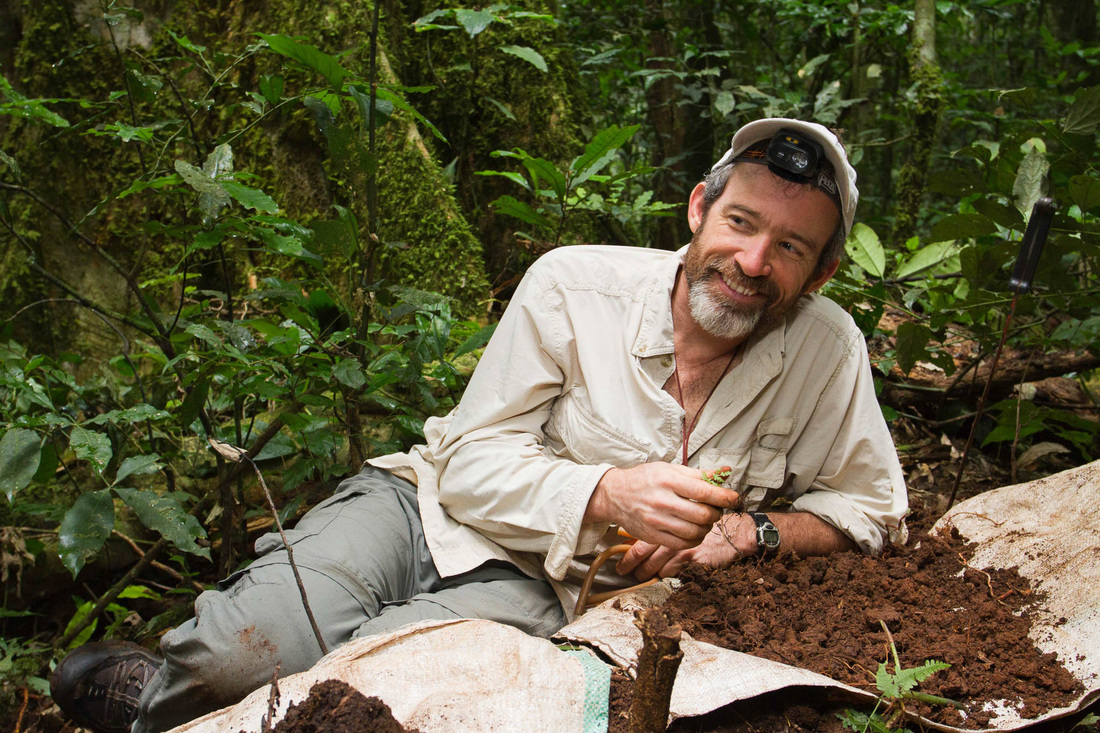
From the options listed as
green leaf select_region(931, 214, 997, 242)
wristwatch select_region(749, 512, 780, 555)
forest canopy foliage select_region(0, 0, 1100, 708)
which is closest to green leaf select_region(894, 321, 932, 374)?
forest canopy foliage select_region(0, 0, 1100, 708)

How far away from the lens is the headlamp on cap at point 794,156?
7.25 ft

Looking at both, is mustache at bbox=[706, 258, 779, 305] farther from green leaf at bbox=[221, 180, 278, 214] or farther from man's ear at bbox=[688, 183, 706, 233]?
green leaf at bbox=[221, 180, 278, 214]

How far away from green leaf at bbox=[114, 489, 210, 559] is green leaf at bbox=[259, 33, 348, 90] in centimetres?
132

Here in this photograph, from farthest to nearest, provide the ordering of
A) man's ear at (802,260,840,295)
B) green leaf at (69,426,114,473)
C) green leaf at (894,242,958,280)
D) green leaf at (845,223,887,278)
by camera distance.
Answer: green leaf at (894,242,958,280), green leaf at (845,223,887,278), man's ear at (802,260,840,295), green leaf at (69,426,114,473)

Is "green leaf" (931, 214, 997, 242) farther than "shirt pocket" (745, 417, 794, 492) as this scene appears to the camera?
Yes

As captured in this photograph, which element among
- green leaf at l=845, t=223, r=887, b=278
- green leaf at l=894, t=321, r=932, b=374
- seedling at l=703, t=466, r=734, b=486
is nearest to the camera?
seedling at l=703, t=466, r=734, b=486

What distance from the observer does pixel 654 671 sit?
Result: 43.2 inches

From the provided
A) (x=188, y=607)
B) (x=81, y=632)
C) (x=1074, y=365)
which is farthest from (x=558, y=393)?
(x=1074, y=365)

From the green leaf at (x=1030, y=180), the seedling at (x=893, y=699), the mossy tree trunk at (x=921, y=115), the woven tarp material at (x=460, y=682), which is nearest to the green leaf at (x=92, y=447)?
the woven tarp material at (x=460, y=682)

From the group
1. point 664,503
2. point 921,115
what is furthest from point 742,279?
point 921,115

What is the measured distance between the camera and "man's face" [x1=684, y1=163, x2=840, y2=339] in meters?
2.26

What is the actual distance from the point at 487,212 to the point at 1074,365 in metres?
2.83

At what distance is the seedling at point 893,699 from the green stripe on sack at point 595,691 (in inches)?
18.0

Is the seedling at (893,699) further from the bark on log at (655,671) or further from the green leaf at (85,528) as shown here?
the green leaf at (85,528)
